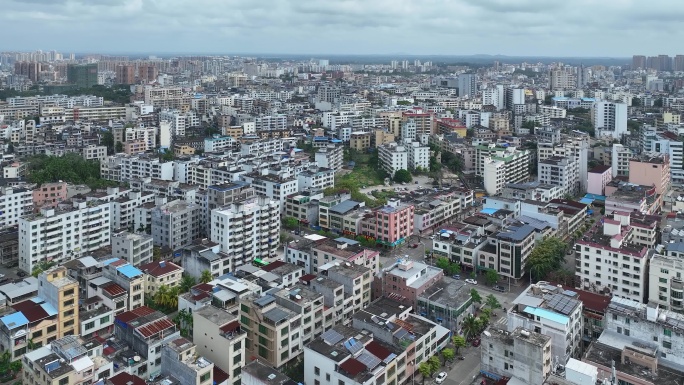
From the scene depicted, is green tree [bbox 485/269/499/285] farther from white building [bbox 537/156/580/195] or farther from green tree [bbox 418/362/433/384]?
white building [bbox 537/156/580/195]

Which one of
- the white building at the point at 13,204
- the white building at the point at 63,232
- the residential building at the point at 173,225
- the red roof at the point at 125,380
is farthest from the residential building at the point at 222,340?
the white building at the point at 13,204

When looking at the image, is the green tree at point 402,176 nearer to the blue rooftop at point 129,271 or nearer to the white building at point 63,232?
the white building at point 63,232

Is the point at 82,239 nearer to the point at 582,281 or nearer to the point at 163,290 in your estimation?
the point at 163,290

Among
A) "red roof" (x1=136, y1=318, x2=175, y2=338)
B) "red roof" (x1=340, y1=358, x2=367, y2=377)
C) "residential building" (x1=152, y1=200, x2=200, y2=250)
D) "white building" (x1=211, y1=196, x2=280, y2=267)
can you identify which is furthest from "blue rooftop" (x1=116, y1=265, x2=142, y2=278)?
"red roof" (x1=340, y1=358, x2=367, y2=377)

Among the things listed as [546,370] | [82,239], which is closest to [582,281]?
[546,370]

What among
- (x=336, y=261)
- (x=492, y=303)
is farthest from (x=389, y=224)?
(x=492, y=303)
